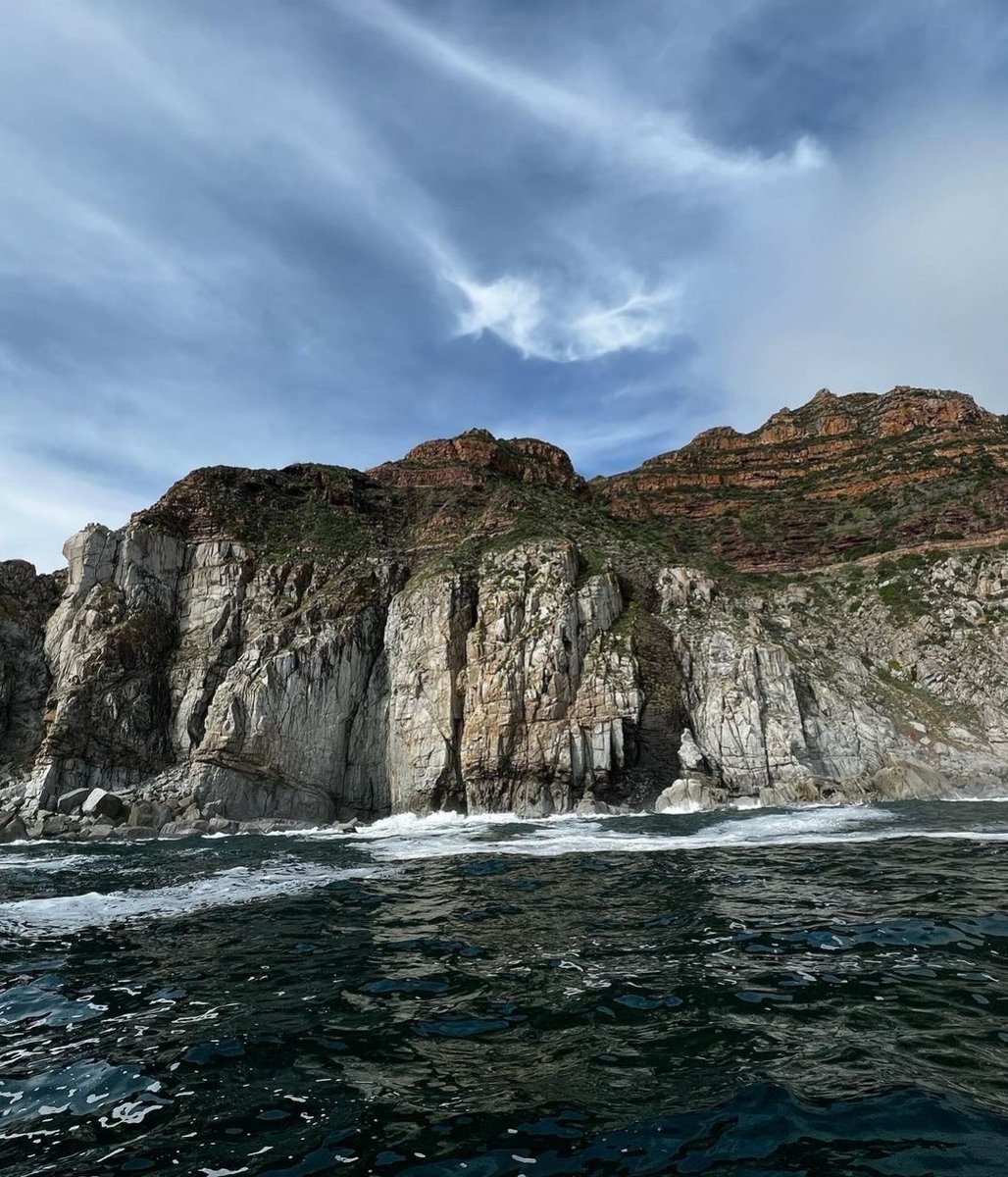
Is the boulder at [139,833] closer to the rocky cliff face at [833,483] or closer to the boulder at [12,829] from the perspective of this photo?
the boulder at [12,829]

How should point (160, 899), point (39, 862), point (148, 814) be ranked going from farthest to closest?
point (148, 814)
point (39, 862)
point (160, 899)

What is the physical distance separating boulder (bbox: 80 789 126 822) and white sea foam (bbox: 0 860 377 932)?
3326 cm

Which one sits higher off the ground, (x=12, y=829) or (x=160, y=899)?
(x=160, y=899)

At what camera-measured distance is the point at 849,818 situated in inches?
1516

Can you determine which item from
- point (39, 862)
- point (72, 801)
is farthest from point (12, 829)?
point (39, 862)

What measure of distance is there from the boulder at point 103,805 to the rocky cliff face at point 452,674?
240mm

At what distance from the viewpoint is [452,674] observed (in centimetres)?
6662

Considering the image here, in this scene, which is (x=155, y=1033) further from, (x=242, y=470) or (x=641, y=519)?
(x=641, y=519)

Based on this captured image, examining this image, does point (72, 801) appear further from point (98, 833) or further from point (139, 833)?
point (139, 833)

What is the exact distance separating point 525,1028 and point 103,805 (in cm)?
5507

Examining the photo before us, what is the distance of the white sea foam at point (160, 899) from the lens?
19.1 m

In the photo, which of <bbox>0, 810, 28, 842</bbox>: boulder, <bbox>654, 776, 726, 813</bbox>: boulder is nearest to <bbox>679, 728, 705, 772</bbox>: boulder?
<bbox>654, 776, 726, 813</bbox>: boulder

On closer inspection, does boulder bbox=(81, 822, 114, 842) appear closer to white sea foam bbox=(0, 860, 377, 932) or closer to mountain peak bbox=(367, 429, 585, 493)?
white sea foam bbox=(0, 860, 377, 932)

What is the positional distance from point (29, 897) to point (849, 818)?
127 ft
